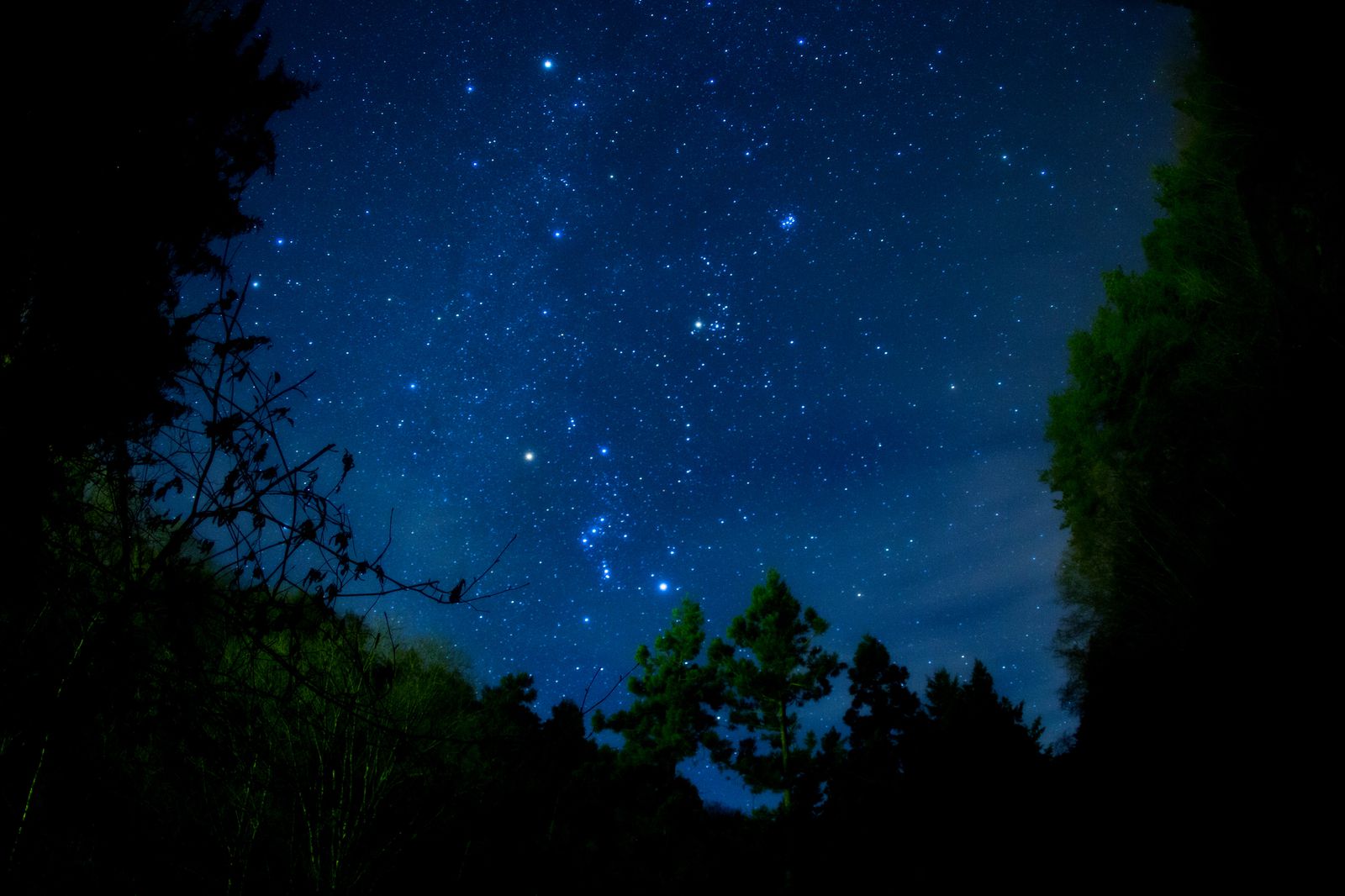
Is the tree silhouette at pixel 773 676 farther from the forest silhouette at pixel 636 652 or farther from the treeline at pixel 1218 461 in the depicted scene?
the treeline at pixel 1218 461

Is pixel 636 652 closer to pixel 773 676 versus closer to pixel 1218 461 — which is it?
pixel 773 676

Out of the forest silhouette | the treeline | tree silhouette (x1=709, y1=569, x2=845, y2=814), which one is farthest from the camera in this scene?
tree silhouette (x1=709, y1=569, x2=845, y2=814)

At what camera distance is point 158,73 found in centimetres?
384

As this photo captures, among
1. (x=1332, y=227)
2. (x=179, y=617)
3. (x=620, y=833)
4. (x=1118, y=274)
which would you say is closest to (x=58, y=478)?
(x=179, y=617)

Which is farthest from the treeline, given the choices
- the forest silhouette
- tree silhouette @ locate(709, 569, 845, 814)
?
tree silhouette @ locate(709, 569, 845, 814)

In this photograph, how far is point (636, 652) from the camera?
77.3ft

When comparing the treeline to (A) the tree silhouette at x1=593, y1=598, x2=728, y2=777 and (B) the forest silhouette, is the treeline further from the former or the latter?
(A) the tree silhouette at x1=593, y1=598, x2=728, y2=777

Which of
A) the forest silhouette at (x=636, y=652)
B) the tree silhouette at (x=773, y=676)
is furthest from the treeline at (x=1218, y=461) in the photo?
the tree silhouette at (x=773, y=676)

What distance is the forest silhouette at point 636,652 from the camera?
8.29 feet

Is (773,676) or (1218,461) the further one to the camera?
(773,676)

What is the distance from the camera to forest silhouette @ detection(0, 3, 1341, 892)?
8.29 feet

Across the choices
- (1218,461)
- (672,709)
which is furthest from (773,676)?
(1218,461)

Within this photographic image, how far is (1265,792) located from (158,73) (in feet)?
43.4

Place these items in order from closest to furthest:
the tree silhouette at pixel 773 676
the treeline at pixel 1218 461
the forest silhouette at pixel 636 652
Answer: the forest silhouette at pixel 636 652 → the treeline at pixel 1218 461 → the tree silhouette at pixel 773 676
